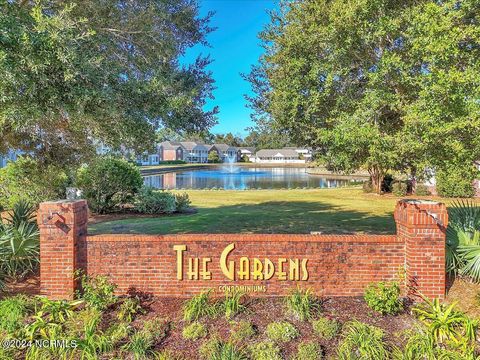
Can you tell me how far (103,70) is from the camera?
5.69 metres

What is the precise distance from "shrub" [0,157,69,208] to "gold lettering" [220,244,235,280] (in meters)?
8.82

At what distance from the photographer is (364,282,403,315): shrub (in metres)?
5.43

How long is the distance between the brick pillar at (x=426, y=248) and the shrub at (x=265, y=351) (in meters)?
2.63

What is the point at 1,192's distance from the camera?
13062 mm

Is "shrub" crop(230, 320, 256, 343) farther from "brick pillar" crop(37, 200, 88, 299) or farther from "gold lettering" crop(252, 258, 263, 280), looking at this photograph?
"brick pillar" crop(37, 200, 88, 299)

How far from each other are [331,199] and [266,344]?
15.6 meters

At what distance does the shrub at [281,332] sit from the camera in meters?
4.94

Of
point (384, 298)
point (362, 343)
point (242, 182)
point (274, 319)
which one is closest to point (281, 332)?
point (274, 319)

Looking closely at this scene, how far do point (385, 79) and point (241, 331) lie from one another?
5.51 meters

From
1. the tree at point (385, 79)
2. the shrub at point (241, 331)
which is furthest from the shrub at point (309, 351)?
the tree at point (385, 79)

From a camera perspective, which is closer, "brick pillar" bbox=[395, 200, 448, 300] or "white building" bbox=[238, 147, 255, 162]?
"brick pillar" bbox=[395, 200, 448, 300]

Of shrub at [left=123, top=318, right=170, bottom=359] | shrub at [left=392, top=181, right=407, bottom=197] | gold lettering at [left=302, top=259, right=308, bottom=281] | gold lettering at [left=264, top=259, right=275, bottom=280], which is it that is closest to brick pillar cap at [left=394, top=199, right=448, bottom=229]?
gold lettering at [left=302, top=259, right=308, bottom=281]

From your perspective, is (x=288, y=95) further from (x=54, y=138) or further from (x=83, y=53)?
(x=54, y=138)

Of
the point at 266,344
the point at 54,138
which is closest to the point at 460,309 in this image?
the point at 266,344
